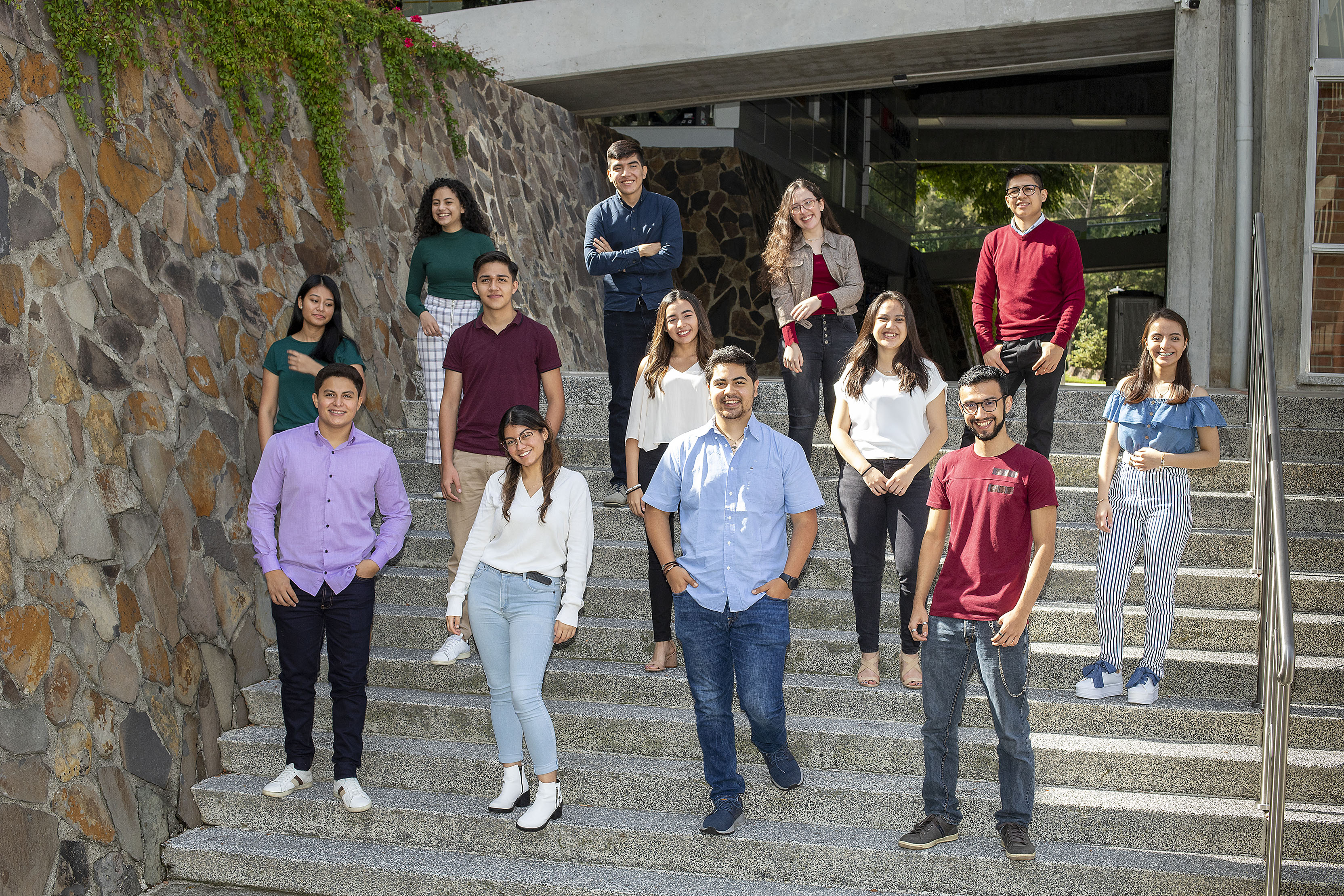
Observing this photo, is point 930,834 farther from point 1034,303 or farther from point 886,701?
point 1034,303

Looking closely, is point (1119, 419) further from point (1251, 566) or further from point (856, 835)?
point (856, 835)

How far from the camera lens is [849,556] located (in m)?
5.47

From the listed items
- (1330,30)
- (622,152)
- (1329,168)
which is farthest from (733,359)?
(1330,30)

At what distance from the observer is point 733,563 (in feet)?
13.1

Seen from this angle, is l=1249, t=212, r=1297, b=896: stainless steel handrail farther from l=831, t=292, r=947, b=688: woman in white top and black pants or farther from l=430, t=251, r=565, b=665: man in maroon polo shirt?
l=430, t=251, r=565, b=665: man in maroon polo shirt

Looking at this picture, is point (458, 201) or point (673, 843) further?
point (458, 201)

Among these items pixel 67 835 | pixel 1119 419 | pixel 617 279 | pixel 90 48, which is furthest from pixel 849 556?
pixel 90 48

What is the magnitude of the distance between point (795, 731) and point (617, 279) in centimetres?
247

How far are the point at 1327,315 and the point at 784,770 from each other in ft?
17.9

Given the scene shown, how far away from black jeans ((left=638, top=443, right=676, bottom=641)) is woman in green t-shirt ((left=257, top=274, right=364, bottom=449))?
54.9 inches

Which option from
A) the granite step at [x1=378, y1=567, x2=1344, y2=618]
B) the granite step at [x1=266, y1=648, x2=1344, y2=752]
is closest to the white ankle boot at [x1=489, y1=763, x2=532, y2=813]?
the granite step at [x1=266, y1=648, x2=1344, y2=752]

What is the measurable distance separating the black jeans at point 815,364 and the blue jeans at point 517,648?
170 cm

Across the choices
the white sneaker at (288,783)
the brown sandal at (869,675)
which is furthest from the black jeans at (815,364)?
the white sneaker at (288,783)

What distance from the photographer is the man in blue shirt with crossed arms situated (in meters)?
3.99
